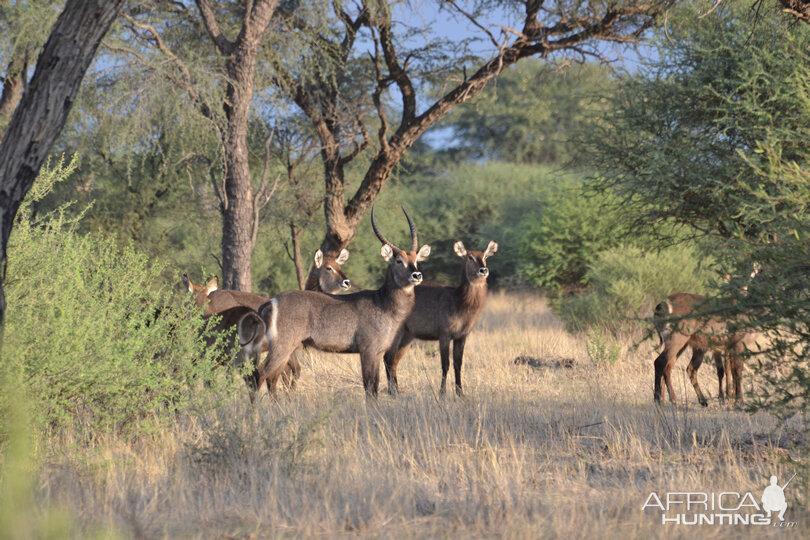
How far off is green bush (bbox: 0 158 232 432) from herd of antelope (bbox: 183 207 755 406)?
2.81 feet

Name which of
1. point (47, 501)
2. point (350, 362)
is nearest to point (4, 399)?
point (47, 501)

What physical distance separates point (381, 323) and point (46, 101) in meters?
4.06

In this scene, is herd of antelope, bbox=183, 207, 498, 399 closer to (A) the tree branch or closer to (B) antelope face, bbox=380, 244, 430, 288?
(B) antelope face, bbox=380, 244, 430, 288

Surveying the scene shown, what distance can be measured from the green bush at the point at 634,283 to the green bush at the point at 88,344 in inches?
353

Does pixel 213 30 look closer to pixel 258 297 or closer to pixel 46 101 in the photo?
pixel 258 297

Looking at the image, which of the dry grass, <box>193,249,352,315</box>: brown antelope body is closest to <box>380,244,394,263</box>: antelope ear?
<box>193,249,352,315</box>: brown antelope body

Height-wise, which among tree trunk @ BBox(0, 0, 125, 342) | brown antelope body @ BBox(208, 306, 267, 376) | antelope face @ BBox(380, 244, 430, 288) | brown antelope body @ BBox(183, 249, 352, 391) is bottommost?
brown antelope body @ BBox(208, 306, 267, 376)

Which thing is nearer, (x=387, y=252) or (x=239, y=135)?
(x=387, y=252)

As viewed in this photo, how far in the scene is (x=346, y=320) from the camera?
25.2 ft

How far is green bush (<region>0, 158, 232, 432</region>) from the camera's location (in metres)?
5.00

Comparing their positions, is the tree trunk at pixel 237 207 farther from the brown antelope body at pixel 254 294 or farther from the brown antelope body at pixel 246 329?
the brown antelope body at pixel 246 329

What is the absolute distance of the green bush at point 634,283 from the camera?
13.9 meters

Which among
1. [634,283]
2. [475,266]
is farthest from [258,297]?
[634,283]

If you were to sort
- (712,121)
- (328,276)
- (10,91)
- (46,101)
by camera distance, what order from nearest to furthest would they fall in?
(46,101)
(712,121)
(328,276)
(10,91)
